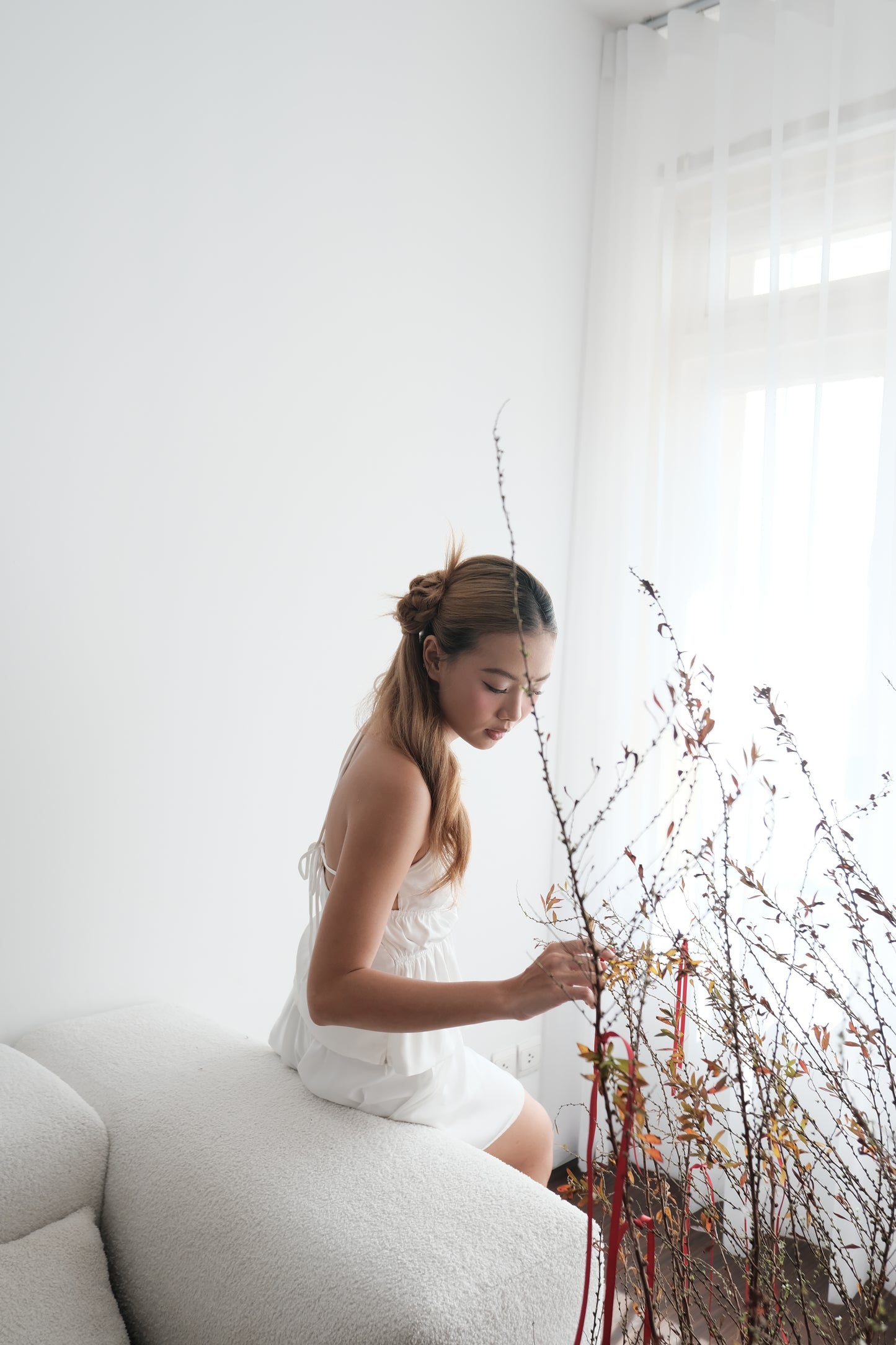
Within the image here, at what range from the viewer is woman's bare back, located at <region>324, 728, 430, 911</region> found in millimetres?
1324

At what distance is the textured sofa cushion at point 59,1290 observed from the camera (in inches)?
40.1

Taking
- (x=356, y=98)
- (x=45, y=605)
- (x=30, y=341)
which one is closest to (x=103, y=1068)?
(x=45, y=605)

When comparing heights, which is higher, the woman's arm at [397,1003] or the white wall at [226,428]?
the white wall at [226,428]

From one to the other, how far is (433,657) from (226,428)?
0.62 m

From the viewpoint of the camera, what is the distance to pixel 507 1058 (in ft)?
8.14

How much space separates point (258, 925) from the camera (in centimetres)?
188

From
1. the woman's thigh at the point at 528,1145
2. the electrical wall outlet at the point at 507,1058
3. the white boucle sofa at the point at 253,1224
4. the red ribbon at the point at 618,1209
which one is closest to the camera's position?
the red ribbon at the point at 618,1209

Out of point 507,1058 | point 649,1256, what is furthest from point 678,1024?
point 507,1058

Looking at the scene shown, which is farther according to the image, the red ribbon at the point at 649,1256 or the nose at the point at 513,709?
the nose at the point at 513,709

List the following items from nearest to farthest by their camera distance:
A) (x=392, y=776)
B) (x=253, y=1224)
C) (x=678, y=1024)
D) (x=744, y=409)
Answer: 1. (x=678, y=1024)
2. (x=253, y=1224)
3. (x=392, y=776)
4. (x=744, y=409)

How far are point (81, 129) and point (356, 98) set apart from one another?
666 mm

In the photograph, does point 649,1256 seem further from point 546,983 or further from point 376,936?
point 376,936

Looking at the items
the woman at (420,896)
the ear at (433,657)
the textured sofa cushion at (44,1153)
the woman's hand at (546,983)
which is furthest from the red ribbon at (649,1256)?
the ear at (433,657)

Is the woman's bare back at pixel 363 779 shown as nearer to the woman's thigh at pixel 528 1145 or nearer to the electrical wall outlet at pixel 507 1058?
the woman's thigh at pixel 528 1145
